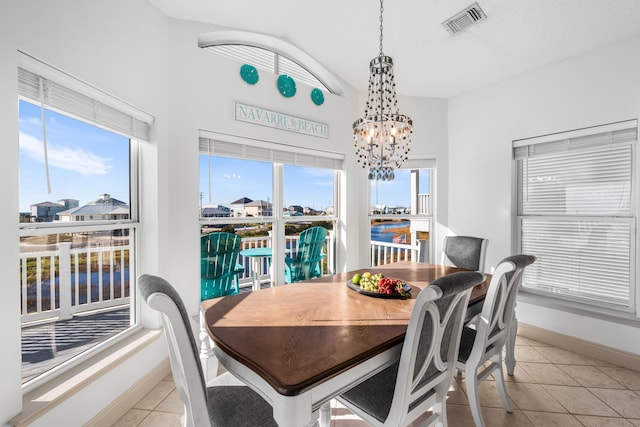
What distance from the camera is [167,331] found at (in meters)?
1.17

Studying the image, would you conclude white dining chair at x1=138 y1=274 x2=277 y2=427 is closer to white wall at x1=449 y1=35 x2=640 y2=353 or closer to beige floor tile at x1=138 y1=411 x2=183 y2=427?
beige floor tile at x1=138 y1=411 x2=183 y2=427

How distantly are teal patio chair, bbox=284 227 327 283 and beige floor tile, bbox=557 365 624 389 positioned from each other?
2458 millimetres

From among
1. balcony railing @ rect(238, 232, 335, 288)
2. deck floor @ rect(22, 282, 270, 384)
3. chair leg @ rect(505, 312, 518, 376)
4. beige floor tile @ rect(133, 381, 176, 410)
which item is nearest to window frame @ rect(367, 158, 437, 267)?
balcony railing @ rect(238, 232, 335, 288)

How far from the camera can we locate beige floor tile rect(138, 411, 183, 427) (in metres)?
1.78

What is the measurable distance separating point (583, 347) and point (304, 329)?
2.97m

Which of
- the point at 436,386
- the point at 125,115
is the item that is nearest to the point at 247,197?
the point at 125,115

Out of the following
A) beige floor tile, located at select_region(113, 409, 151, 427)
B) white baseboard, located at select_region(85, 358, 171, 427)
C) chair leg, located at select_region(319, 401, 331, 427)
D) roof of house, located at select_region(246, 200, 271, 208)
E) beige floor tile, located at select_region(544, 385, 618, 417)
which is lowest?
beige floor tile, located at select_region(544, 385, 618, 417)

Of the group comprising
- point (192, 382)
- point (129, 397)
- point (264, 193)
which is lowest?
point (129, 397)

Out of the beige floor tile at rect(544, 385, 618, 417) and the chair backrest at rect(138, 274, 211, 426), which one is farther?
the beige floor tile at rect(544, 385, 618, 417)

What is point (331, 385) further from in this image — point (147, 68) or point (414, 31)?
point (414, 31)

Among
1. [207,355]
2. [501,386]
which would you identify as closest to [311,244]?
[207,355]

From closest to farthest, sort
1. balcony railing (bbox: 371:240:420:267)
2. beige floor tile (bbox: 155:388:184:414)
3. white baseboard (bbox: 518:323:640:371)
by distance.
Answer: beige floor tile (bbox: 155:388:184:414)
white baseboard (bbox: 518:323:640:371)
balcony railing (bbox: 371:240:420:267)

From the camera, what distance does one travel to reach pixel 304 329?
134cm

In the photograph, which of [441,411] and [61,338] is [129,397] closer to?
[61,338]
